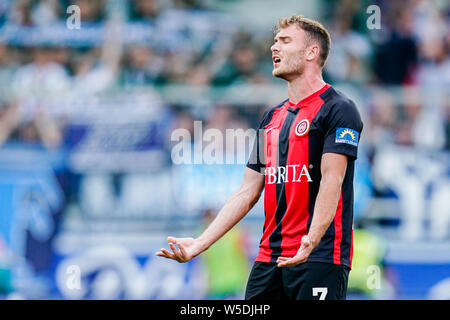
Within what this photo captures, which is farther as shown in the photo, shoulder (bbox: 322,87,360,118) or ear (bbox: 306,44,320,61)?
ear (bbox: 306,44,320,61)

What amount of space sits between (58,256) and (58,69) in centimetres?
292


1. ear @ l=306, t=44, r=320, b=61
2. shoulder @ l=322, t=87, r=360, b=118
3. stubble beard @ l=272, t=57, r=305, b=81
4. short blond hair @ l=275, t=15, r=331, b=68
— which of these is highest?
short blond hair @ l=275, t=15, r=331, b=68

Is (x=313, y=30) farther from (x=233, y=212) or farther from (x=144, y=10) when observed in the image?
(x=144, y=10)

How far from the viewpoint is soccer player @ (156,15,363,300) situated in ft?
16.8

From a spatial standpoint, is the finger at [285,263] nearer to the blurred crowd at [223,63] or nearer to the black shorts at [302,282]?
the black shorts at [302,282]

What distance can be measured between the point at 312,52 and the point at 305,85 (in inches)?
8.9

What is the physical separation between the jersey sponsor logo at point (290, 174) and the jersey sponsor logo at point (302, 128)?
21 centimetres

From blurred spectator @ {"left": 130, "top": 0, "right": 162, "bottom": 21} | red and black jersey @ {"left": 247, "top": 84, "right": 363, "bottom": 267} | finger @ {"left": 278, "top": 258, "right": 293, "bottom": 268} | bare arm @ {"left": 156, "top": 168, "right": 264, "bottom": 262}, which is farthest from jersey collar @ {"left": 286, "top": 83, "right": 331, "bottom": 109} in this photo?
blurred spectator @ {"left": 130, "top": 0, "right": 162, "bottom": 21}

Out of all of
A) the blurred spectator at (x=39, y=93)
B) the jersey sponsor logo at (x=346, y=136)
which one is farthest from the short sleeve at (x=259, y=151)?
the blurred spectator at (x=39, y=93)

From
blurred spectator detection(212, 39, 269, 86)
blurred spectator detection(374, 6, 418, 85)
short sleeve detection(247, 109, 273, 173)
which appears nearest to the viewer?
short sleeve detection(247, 109, 273, 173)

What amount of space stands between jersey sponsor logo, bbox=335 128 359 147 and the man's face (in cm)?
56

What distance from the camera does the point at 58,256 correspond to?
11.5 meters
